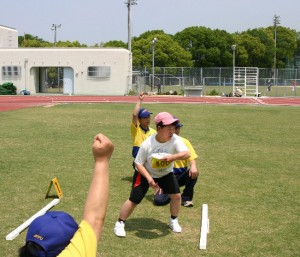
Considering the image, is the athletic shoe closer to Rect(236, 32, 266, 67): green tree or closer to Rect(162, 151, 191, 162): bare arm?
Rect(162, 151, 191, 162): bare arm

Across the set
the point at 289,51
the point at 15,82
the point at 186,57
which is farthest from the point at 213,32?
the point at 15,82

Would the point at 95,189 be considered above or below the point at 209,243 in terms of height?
above

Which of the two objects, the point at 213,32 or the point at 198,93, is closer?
the point at 198,93

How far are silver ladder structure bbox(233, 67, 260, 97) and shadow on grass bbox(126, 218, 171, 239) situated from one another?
118 feet

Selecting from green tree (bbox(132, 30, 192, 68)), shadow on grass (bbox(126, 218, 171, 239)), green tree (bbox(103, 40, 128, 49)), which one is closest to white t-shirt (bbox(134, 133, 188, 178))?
shadow on grass (bbox(126, 218, 171, 239))

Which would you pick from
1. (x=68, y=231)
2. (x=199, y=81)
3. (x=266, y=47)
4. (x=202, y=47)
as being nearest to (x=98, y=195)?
(x=68, y=231)

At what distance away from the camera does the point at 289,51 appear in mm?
109938

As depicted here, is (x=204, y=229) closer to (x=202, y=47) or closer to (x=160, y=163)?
(x=160, y=163)

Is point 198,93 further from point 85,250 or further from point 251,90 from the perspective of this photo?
point 85,250

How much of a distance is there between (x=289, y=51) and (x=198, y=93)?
75.6 m

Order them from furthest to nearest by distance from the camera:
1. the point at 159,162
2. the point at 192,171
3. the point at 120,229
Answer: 1. the point at 192,171
2. the point at 120,229
3. the point at 159,162

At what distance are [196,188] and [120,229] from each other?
9.03 ft

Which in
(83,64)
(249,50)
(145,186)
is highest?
(249,50)

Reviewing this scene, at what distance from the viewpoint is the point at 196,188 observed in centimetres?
823
